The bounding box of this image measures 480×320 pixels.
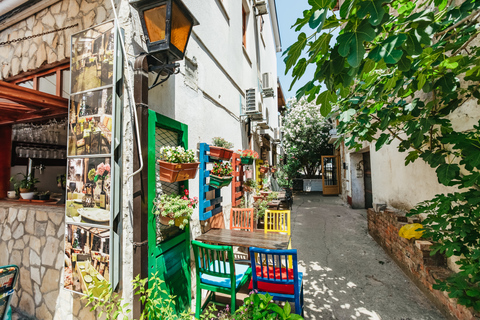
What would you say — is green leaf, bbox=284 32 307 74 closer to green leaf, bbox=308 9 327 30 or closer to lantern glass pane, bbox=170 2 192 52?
green leaf, bbox=308 9 327 30

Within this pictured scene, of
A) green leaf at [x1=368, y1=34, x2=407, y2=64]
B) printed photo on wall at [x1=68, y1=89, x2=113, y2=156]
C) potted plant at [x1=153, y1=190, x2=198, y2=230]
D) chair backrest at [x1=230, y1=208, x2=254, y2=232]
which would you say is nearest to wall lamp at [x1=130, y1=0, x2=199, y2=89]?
printed photo on wall at [x1=68, y1=89, x2=113, y2=156]

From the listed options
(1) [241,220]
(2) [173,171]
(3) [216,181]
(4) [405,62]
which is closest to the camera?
(4) [405,62]

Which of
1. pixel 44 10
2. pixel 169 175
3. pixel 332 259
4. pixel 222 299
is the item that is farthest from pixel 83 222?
pixel 332 259

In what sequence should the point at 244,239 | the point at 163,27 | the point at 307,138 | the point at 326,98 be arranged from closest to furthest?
1. the point at 326,98
2. the point at 163,27
3. the point at 244,239
4. the point at 307,138

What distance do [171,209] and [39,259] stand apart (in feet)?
5.77

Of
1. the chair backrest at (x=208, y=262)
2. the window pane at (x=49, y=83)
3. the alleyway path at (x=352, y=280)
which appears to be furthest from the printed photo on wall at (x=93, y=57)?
the alleyway path at (x=352, y=280)

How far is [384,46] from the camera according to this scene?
1.15 meters

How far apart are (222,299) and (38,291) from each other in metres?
2.14

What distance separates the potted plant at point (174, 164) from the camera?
2.21 m

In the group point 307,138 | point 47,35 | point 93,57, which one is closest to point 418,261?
point 93,57

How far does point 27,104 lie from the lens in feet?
6.79

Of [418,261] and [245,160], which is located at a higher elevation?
[245,160]

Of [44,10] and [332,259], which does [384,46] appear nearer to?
[44,10]

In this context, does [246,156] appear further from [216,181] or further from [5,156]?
[5,156]
